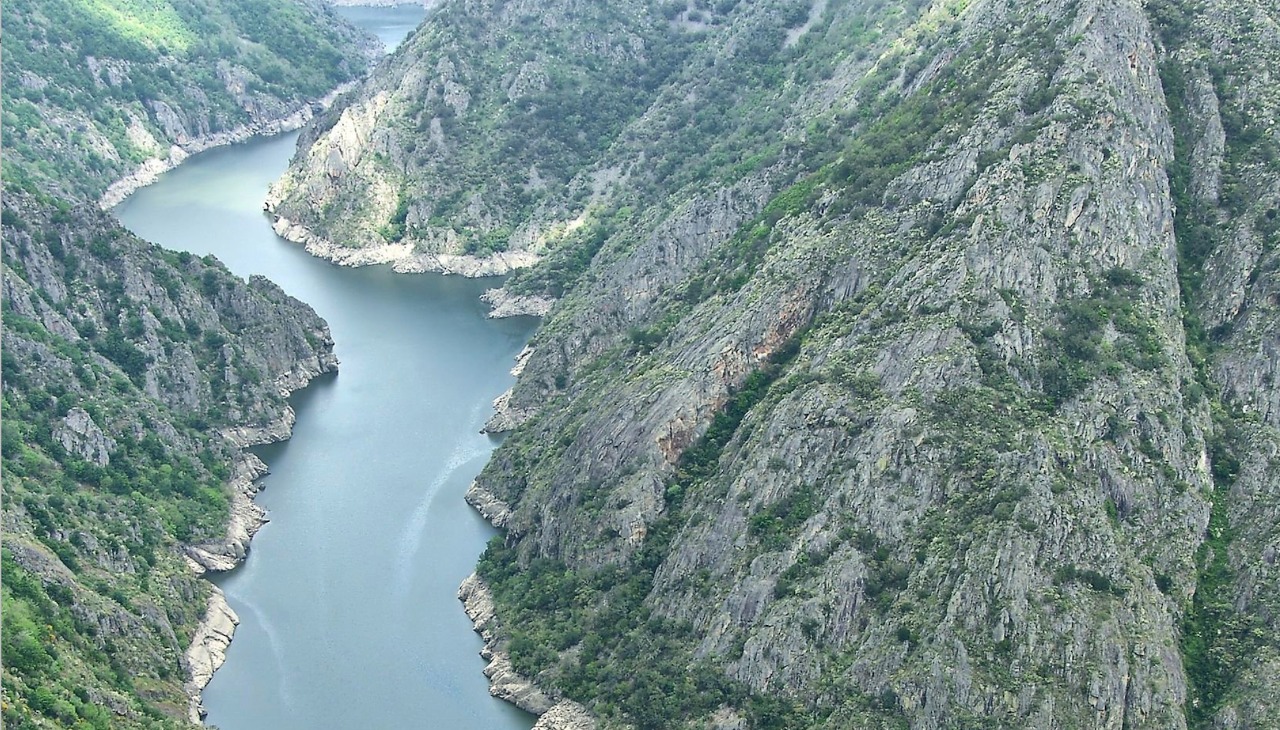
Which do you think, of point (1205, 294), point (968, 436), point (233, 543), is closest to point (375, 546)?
point (233, 543)

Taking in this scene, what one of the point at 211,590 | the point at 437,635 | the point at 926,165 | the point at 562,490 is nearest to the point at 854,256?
the point at 926,165

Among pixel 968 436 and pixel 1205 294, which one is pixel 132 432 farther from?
pixel 1205 294

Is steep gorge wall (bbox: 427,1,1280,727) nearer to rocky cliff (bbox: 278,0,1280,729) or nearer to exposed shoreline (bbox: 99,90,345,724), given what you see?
rocky cliff (bbox: 278,0,1280,729)

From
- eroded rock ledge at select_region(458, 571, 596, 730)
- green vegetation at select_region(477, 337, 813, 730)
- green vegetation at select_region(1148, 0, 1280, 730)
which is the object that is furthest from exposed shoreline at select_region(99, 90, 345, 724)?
green vegetation at select_region(1148, 0, 1280, 730)

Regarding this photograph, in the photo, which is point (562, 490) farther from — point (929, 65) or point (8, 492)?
point (929, 65)

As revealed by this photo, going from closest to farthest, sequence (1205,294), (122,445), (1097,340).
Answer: (1097,340) → (1205,294) → (122,445)
